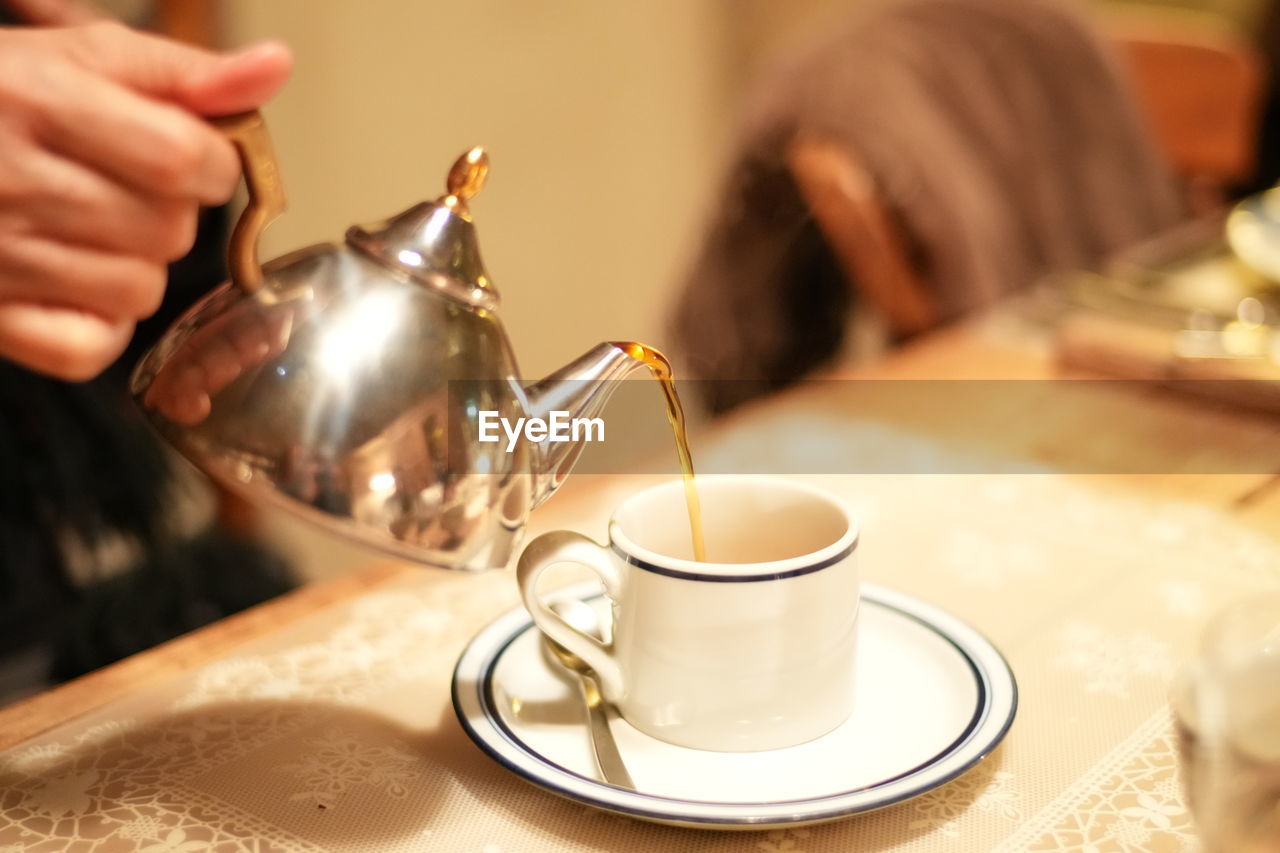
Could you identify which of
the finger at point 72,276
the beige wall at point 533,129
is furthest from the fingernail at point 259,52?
the beige wall at point 533,129

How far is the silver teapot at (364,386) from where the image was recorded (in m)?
0.42

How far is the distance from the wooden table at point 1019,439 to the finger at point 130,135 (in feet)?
0.90

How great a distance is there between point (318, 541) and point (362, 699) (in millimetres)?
1305

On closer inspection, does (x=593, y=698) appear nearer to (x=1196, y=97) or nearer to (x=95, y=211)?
(x=95, y=211)

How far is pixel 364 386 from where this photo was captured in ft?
1.42

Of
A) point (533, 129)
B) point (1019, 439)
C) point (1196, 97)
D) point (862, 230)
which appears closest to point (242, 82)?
point (1019, 439)

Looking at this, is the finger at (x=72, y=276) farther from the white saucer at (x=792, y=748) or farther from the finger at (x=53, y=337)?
the white saucer at (x=792, y=748)

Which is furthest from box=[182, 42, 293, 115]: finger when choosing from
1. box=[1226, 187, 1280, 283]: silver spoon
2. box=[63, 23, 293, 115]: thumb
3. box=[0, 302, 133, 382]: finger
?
box=[1226, 187, 1280, 283]: silver spoon

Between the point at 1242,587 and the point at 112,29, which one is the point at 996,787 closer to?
the point at 1242,587

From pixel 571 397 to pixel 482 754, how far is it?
0.57ft

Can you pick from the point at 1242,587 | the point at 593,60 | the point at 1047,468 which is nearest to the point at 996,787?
the point at 1242,587

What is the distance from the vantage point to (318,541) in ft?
6.01

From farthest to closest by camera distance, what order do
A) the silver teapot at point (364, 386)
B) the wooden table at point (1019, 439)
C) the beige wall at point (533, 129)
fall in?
the beige wall at point (533, 129) → the wooden table at point (1019, 439) → the silver teapot at point (364, 386)

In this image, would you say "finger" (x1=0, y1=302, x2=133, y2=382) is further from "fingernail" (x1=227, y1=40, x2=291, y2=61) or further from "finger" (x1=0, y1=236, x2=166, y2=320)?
"fingernail" (x1=227, y1=40, x2=291, y2=61)
